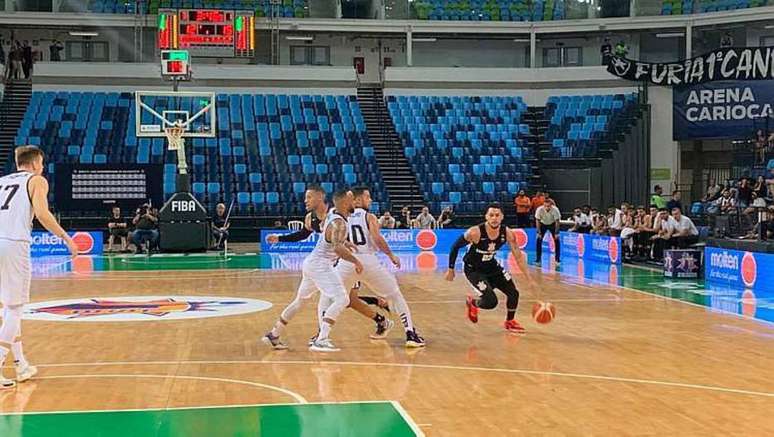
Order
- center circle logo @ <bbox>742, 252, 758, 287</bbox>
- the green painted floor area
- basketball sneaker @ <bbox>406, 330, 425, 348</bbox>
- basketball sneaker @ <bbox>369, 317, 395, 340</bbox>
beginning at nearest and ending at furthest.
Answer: the green painted floor area < basketball sneaker @ <bbox>406, 330, 425, 348</bbox> < basketball sneaker @ <bbox>369, 317, 395, 340</bbox> < center circle logo @ <bbox>742, 252, 758, 287</bbox>

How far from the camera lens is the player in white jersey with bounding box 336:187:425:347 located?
10453 millimetres

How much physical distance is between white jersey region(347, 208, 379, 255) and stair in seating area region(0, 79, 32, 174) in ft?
82.9

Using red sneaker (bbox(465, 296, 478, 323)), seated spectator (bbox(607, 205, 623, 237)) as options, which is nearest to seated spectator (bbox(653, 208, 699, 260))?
seated spectator (bbox(607, 205, 623, 237))

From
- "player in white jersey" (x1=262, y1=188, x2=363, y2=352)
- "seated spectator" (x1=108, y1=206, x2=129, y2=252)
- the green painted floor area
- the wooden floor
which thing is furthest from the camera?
"seated spectator" (x1=108, y1=206, x2=129, y2=252)

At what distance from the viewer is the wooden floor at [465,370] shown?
23.2ft

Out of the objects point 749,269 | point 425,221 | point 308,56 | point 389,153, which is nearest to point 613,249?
point 749,269

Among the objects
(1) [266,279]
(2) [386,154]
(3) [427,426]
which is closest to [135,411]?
(3) [427,426]

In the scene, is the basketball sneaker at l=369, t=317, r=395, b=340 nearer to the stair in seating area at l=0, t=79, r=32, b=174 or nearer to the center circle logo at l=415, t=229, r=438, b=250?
the center circle logo at l=415, t=229, r=438, b=250

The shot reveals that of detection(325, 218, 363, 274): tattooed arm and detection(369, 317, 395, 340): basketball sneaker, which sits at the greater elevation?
detection(325, 218, 363, 274): tattooed arm

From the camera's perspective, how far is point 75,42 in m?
39.7

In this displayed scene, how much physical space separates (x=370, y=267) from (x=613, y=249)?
1401cm

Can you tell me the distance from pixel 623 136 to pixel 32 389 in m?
29.8

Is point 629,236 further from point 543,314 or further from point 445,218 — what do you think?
point 543,314

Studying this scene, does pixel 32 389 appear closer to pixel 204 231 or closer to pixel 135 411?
pixel 135 411
